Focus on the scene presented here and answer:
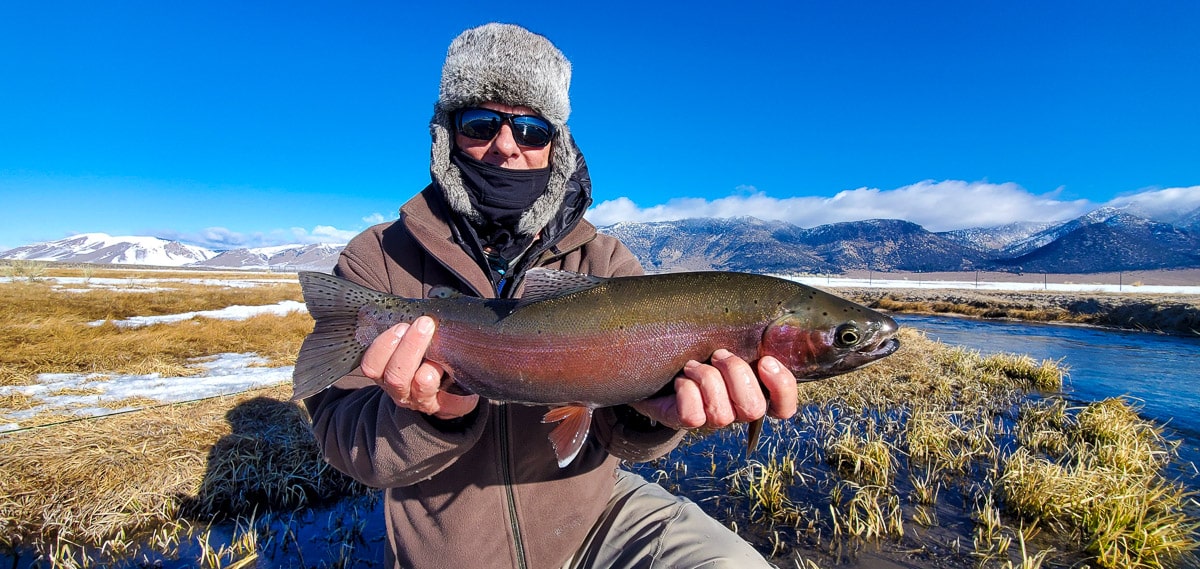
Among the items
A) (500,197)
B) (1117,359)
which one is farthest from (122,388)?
(1117,359)

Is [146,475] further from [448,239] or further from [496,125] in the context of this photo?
[496,125]

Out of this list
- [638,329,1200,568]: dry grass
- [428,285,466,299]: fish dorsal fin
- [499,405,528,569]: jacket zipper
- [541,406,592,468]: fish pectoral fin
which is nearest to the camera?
[541,406,592,468]: fish pectoral fin

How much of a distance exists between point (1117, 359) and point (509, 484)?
21.2m

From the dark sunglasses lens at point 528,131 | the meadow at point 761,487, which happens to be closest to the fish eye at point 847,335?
the dark sunglasses lens at point 528,131

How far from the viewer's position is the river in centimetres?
1005

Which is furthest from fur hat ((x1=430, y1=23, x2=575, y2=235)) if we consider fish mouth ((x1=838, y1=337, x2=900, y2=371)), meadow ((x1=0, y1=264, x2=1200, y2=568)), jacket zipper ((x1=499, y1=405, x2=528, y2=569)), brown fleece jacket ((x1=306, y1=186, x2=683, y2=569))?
meadow ((x1=0, y1=264, x2=1200, y2=568))

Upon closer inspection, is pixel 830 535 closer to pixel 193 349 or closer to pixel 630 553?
pixel 630 553

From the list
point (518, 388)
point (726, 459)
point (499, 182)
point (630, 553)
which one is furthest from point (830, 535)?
point (499, 182)

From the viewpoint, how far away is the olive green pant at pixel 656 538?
2746 mm

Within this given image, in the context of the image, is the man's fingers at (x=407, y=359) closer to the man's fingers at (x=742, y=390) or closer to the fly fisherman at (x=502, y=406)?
the fly fisherman at (x=502, y=406)

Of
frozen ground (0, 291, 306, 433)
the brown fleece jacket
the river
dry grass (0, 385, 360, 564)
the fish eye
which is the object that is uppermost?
the fish eye

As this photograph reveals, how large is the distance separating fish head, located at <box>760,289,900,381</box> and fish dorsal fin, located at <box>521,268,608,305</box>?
36.0 inches

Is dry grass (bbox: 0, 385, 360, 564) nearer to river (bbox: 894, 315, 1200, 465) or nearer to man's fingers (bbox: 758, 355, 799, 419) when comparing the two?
man's fingers (bbox: 758, 355, 799, 419)

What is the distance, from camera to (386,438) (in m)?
2.54
